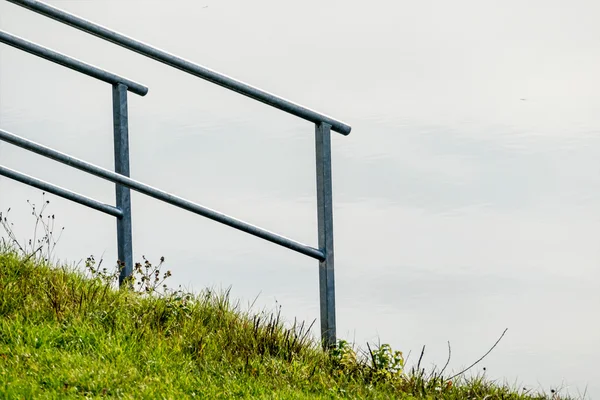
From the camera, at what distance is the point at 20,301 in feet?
19.2

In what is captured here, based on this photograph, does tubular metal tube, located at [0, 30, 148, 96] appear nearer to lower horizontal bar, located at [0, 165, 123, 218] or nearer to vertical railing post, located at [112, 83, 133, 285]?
vertical railing post, located at [112, 83, 133, 285]

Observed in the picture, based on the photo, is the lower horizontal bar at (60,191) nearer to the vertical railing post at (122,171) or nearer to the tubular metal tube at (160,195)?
the vertical railing post at (122,171)

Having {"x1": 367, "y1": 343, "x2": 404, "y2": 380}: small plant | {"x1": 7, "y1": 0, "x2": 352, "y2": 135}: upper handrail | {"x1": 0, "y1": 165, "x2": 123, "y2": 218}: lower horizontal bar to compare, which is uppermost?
{"x1": 7, "y1": 0, "x2": 352, "y2": 135}: upper handrail

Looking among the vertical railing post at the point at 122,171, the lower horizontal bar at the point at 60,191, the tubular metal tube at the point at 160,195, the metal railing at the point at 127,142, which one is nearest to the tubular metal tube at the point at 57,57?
the metal railing at the point at 127,142

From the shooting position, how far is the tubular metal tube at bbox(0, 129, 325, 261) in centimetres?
609

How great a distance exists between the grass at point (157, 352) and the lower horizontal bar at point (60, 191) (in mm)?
159

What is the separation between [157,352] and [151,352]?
29 mm

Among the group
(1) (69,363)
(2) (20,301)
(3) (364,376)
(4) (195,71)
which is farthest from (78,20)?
(3) (364,376)

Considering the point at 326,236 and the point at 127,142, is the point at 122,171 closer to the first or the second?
the point at 127,142

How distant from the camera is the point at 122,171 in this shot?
6348mm

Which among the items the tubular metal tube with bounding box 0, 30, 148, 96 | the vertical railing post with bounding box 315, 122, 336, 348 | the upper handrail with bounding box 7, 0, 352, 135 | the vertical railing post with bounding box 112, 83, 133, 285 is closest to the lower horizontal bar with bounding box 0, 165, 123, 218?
→ the vertical railing post with bounding box 112, 83, 133, 285

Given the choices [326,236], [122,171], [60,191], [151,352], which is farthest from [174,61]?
[151,352]

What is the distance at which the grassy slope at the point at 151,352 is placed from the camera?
516 cm

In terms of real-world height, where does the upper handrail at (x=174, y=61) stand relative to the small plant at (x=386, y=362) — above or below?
above
